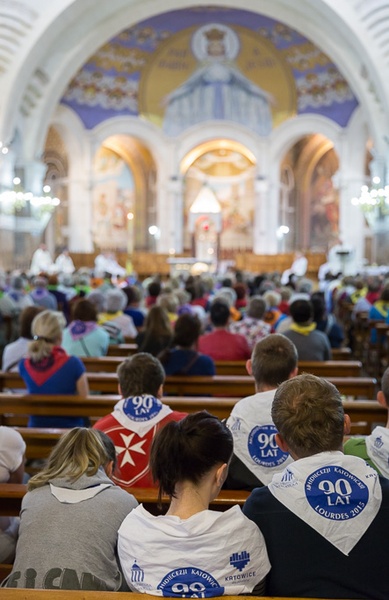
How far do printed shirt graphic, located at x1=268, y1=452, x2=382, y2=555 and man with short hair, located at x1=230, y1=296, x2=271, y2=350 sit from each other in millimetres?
4393

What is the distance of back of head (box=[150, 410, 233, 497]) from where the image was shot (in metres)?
1.99

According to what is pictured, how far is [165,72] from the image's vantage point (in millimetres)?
23688

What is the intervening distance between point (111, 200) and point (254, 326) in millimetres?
19262

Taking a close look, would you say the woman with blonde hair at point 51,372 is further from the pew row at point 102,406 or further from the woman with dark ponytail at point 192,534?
the woman with dark ponytail at point 192,534

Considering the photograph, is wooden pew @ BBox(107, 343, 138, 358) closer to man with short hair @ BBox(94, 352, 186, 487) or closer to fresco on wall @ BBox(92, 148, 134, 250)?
man with short hair @ BBox(94, 352, 186, 487)

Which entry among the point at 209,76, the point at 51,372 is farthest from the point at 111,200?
the point at 51,372

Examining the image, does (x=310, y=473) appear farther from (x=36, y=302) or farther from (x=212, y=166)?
(x=212, y=166)

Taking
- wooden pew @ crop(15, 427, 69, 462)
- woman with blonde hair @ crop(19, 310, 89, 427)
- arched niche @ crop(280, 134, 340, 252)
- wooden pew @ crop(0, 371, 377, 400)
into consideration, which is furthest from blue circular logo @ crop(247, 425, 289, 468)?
arched niche @ crop(280, 134, 340, 252)

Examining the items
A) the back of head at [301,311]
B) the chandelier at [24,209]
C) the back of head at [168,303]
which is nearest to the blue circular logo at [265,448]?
the back of head at [301,311]

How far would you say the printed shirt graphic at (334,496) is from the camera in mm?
1970

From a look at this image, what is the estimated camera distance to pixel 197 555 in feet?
6.22

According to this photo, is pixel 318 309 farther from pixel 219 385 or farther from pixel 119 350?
pixel 219 385

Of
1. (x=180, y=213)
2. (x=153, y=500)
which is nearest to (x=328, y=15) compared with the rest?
(x=180, y=213)

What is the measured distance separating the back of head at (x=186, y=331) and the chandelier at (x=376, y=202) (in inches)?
544
